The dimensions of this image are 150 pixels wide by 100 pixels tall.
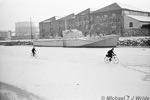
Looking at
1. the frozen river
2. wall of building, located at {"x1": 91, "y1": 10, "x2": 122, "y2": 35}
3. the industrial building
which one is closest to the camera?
the frozen river

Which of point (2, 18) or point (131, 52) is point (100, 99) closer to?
point (131, 52)

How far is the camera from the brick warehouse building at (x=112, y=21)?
165cm

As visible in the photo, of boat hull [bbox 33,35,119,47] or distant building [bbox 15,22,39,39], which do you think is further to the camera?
distant building [bbox 15,22,39,39]

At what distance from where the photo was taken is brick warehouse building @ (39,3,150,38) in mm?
1649

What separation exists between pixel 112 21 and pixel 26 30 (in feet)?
3.64

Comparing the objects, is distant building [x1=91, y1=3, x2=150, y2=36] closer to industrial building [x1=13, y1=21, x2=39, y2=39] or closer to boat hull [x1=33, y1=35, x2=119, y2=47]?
boat hull [x1=33, y1=35, x2=119, y2=47]

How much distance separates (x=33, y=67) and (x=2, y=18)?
71cm

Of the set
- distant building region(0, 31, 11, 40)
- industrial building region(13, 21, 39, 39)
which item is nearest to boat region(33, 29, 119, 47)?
industrial building region(13, 21, 39, 39)

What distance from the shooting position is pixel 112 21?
1907 mm

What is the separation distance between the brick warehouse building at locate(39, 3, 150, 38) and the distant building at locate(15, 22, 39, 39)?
0.09 m

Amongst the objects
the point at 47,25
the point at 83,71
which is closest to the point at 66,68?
the point at 83,71

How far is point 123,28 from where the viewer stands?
181 cm

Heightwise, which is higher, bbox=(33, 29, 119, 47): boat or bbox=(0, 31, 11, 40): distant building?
bbox=(0, 31, 11, 40): distant building

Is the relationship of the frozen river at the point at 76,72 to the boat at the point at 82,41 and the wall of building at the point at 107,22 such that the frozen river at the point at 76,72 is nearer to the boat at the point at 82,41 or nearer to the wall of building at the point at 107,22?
the boat at the point at 82,41
